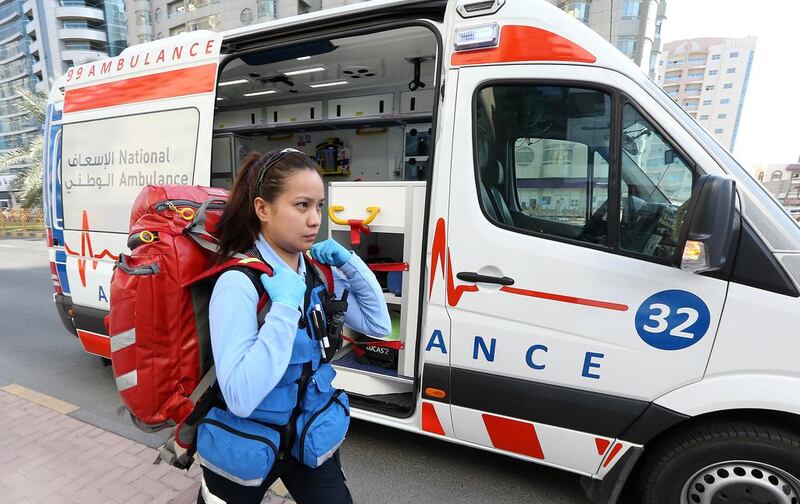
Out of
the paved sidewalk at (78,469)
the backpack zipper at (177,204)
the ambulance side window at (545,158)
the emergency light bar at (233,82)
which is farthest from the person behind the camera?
the emergency light bar at (233,82)

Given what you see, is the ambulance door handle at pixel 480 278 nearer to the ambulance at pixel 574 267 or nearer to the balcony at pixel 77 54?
the ambulance at pixel 574 267

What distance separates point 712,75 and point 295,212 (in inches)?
3271

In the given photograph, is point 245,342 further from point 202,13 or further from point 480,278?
point 202,13

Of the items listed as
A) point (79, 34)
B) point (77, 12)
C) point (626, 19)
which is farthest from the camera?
point (79, 34)

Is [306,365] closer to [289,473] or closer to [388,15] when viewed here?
[289,473]

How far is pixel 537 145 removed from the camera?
6.70 ft

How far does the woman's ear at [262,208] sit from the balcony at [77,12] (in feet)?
188

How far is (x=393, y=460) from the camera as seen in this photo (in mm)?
2543

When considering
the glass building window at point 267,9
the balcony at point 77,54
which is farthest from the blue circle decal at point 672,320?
the balcony at point 77,54

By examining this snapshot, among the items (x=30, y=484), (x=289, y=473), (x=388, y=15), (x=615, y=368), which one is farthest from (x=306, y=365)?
(x=30, y=484)

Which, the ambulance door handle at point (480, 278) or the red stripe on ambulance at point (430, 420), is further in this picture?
the red stripe on ambulance at point (430, 420)

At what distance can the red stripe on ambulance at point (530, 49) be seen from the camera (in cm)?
180

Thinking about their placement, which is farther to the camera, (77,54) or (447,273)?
(77,54)

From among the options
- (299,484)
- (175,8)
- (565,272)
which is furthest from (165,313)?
(175,8)
